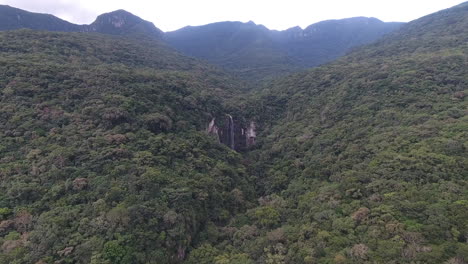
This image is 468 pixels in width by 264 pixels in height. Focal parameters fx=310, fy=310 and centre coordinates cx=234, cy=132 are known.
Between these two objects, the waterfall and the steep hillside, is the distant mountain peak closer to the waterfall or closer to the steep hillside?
the steep hillside

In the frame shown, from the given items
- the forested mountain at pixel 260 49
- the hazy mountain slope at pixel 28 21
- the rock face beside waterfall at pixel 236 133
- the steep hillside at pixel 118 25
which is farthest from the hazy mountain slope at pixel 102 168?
the steep hillside at pixel 118 25

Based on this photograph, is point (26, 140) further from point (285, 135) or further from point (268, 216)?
point (285, 135)

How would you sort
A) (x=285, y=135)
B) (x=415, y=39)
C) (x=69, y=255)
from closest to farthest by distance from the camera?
(x=69, y=255), (x=285, y=135), (x=415, y=39)

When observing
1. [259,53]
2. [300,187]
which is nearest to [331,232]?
[300,187]

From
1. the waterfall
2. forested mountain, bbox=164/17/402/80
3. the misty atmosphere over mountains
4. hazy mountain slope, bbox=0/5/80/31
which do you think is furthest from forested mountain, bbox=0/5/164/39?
the waterfall

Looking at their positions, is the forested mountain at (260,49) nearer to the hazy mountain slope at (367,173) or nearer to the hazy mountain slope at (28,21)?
the hazy mountain slope at (28,21)
